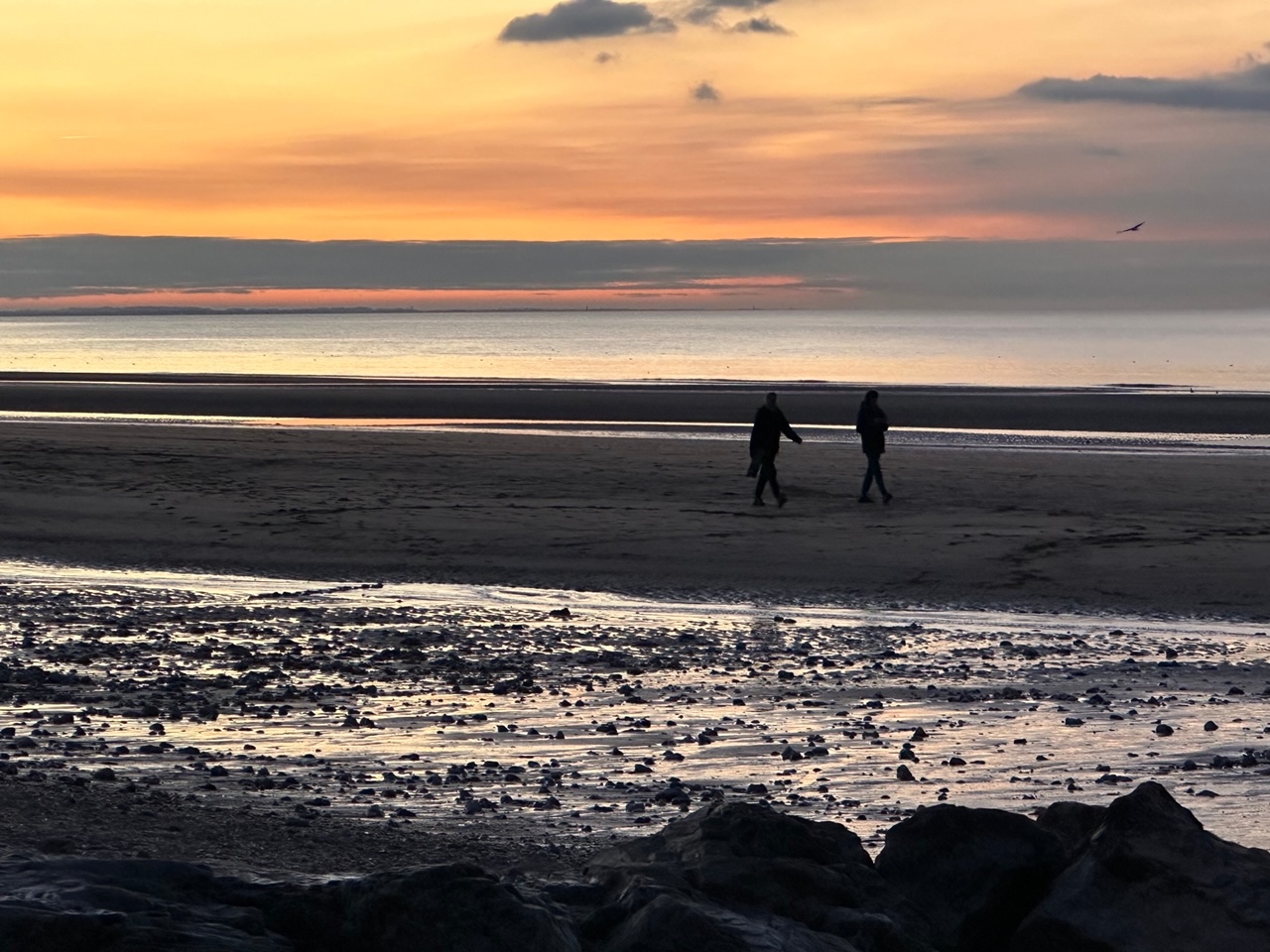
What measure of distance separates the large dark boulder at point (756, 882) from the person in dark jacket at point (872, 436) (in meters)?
18.0

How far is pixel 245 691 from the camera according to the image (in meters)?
12.2

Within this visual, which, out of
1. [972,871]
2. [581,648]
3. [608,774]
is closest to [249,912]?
[972,871]

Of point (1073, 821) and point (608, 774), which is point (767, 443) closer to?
point (608, 774)

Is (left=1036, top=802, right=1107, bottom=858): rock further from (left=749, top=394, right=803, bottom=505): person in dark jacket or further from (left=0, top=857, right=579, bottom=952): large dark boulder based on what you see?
(left=749, top=394, right=803, bottom=505): person in dark jacket

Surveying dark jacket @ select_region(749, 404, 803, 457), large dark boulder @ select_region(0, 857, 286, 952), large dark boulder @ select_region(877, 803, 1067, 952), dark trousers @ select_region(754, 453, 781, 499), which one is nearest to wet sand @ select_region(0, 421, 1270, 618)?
dark trousers @ select_region(754, 453, 781, 499)

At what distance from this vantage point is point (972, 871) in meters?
6.68

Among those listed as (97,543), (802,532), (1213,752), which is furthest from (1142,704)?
(97,543)

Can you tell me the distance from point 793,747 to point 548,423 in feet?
116

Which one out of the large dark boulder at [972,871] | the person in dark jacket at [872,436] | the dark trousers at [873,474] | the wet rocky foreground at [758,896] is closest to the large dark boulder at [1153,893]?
the wet rocky foreground at [758,896]

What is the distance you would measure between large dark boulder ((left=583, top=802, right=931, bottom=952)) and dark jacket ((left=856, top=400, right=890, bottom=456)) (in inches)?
709

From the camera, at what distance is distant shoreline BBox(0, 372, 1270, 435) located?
48.2 metres

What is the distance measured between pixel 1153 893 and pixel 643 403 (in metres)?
48.9

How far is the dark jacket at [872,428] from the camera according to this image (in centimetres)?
2450

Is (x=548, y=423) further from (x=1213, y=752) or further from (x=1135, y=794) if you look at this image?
(x=1135, y=794)
